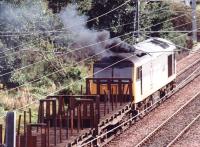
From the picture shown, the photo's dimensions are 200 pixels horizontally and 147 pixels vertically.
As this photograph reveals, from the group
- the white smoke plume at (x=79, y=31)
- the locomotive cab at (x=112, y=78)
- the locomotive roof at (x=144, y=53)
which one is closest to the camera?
the locomotive cab at (x=112, y=78)

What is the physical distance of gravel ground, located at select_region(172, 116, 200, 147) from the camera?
54.0ft

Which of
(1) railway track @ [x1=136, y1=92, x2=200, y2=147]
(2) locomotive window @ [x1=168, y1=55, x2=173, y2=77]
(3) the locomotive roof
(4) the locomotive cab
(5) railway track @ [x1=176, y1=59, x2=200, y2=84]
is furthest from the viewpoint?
(5) railway track @ [x1=176, y1=59, x2=200, y2=84]

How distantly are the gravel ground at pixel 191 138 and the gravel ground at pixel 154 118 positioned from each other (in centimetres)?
146

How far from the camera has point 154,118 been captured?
20812 millimetres

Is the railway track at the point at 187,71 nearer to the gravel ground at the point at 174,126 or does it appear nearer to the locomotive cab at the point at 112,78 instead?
the gravel ground at the point at 174,126

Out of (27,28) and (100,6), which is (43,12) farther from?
(100,6)

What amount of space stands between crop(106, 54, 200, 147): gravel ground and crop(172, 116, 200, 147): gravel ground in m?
1.46

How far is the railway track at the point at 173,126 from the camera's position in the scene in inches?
Answer: 660

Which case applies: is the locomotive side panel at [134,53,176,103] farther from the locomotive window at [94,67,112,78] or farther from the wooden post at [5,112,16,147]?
the wooden post at [5,112,16,147]

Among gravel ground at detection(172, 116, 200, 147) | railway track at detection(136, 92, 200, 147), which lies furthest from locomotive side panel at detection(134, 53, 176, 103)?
gravel ground at detection(172, 116, 200, 147)

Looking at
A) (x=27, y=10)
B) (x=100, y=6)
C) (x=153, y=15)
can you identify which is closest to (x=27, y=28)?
(x=27, y=10)

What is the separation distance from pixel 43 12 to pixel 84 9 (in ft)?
20.1

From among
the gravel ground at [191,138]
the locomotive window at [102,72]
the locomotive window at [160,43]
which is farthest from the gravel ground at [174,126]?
the locomotive window at [160,43]

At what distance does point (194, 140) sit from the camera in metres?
17.0
